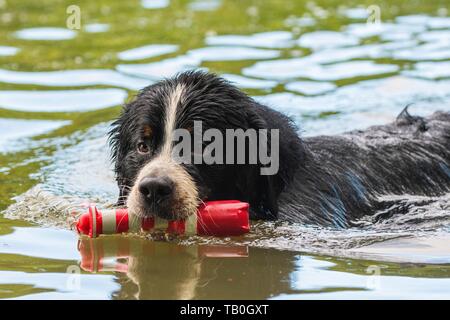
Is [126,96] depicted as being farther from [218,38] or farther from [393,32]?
[393,32]

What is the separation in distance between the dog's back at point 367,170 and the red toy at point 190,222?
0.73m

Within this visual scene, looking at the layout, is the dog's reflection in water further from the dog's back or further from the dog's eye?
the dog's back

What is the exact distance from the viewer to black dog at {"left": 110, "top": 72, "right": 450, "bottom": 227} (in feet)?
22.9

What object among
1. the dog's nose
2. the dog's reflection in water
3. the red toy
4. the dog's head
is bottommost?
the dog's reflection in water

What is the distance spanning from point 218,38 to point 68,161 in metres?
5.62

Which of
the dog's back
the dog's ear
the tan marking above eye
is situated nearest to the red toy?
the dog's ear

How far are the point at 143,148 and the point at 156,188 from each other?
0.57 metres

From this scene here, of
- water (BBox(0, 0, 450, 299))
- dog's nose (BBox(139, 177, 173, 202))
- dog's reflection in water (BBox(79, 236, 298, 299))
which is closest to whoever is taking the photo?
dog's reflection in water (BBox(79, 236, 298, 299))

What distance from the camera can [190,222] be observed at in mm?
7004

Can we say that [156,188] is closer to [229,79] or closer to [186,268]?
[186,268]
